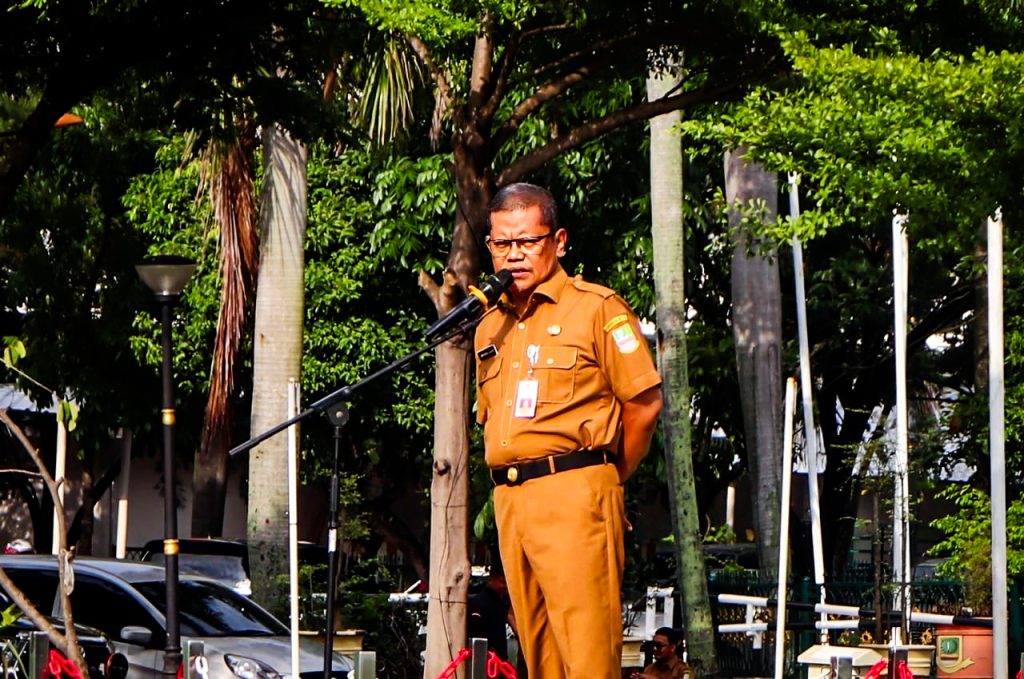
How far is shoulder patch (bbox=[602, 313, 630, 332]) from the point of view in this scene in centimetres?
616

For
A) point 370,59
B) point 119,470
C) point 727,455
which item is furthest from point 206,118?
point 119,470

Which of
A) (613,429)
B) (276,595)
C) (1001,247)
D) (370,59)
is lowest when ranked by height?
(276,595)

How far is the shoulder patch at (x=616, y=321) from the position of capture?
6.16m

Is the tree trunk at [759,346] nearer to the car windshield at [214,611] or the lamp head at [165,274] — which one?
the car windshield at [214,611]

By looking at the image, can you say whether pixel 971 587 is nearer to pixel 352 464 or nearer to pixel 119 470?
pixel 352 464

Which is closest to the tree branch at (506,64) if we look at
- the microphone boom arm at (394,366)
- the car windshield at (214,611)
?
the microphone boom arm at (394,366)

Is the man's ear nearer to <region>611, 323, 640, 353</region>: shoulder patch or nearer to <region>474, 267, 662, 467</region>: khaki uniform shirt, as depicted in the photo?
<region>474, 267, 662, 467</region>: khaki uniform shirt

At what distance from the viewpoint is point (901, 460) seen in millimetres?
20953

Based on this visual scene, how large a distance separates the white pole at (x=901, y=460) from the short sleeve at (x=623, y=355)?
11.2 m

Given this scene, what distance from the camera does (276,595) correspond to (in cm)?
2119

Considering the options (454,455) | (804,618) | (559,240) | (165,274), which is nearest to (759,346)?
(804,618)

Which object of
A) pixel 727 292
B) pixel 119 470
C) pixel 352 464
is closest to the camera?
pixel 727 292

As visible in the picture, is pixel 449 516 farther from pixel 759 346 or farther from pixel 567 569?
pixel 759 346

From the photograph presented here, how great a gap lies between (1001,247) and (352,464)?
16.3 m
